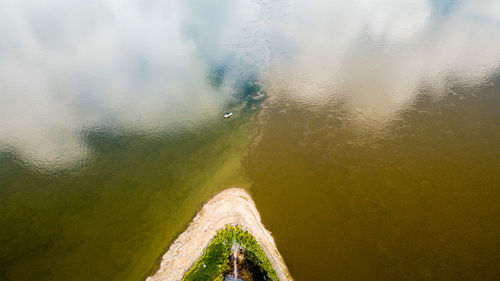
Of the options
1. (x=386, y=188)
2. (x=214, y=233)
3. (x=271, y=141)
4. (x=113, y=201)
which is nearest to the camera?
(x=214, y=233)

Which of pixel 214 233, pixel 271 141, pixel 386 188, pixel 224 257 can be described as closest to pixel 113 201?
pixel 214 233

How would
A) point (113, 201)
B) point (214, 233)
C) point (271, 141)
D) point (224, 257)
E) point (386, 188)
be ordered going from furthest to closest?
point (271, 141), point (113, 201), point (386, 188), point (214, 233), point (224, 257)

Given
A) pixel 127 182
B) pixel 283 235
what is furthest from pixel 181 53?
pixel 283 235

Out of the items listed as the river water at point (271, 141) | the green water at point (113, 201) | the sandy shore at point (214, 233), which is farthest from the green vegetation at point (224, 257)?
the green water at point (113, 201)


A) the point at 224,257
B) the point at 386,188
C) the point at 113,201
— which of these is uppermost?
the point at 113,201

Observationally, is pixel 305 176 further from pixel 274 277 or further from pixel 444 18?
pixel 444 18

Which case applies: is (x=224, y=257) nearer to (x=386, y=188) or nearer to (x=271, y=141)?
(x=271, y=141)
